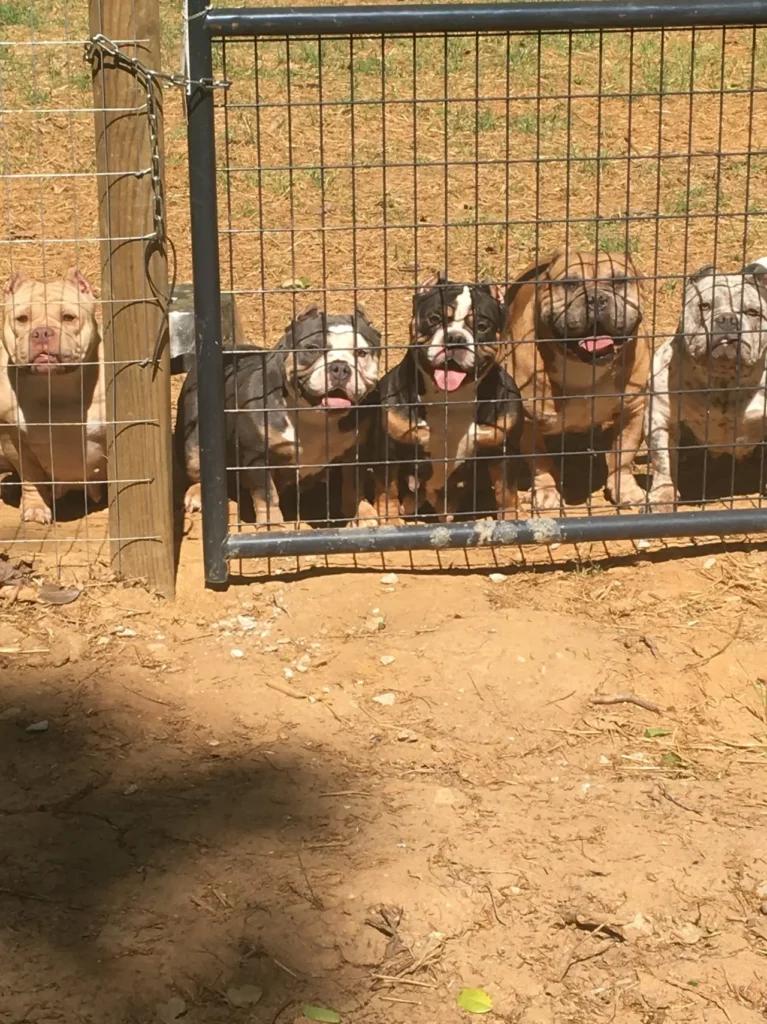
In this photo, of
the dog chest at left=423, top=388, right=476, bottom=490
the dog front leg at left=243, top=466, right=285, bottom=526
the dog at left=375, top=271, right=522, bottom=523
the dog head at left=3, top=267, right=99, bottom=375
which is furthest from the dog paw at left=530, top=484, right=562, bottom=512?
the dog head at left=3, top=267, right=99, bottom=375

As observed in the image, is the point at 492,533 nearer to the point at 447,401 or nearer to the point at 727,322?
the point at 447,401

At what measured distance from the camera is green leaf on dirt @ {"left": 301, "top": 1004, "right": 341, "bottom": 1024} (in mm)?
3096

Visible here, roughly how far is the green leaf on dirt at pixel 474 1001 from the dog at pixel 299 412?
279 centimetres

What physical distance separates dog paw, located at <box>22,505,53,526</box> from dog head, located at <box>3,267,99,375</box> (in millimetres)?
650

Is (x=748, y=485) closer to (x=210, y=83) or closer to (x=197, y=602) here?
(x=197, y=602)

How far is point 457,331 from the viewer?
5727mm

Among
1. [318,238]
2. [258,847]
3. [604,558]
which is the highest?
[318,238]

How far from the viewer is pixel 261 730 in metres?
4.43

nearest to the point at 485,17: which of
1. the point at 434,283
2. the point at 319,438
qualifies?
the point at 434,283

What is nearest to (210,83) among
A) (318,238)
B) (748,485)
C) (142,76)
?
(142,76)

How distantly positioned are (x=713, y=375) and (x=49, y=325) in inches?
118

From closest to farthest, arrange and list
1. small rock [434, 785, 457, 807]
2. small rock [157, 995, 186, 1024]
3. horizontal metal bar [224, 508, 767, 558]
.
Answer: small rock [157, 995, 186, 1024]
small rock [434, 785, 457, 807]
horizontal metal bar [224, 508, 767, 558]

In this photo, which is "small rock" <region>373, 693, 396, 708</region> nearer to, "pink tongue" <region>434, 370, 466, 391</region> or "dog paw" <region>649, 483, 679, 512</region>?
"pink tongue" <region>434, 370, 466, 391</region>

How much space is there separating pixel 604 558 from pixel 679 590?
387mm
